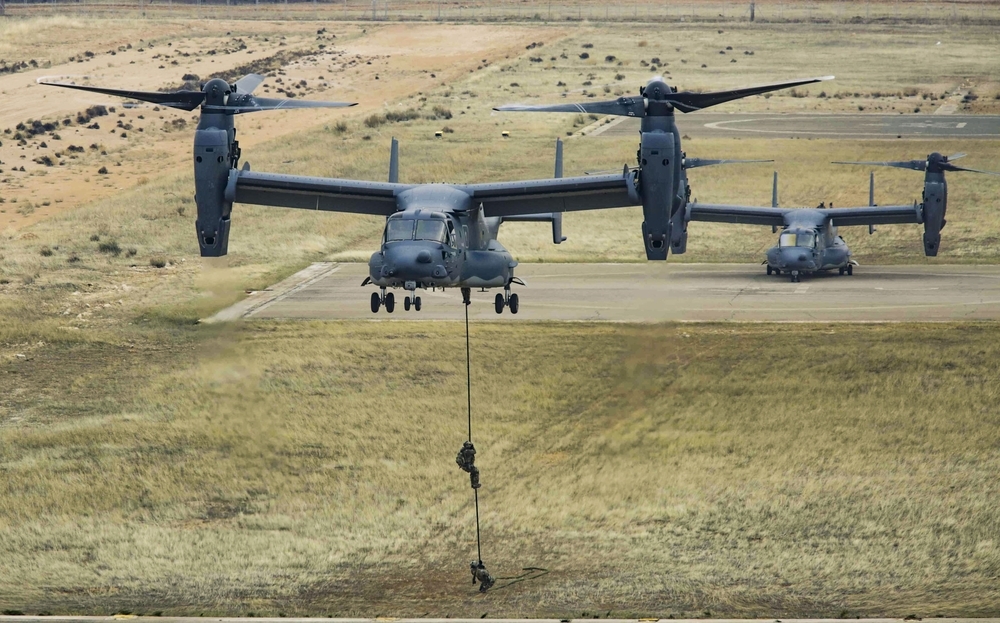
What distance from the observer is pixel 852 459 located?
64.7m

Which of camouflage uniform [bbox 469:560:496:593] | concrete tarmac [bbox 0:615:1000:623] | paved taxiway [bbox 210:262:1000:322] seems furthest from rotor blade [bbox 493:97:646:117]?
paved taxiway [bbox 210:262:1000:322]

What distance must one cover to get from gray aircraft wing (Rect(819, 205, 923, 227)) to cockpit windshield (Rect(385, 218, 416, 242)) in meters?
48.2

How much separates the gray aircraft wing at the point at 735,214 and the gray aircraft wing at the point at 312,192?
136 ft

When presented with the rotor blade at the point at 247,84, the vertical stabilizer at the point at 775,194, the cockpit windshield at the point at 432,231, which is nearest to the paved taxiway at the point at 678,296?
the vertical stabilizer at the point at 775,194

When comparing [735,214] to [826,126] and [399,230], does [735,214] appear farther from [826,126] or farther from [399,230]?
[826,126]

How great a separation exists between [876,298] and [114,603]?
164ft

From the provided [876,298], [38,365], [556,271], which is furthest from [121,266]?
[876,298]

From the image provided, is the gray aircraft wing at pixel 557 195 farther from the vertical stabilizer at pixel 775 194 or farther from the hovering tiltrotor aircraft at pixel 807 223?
the vertical stabilizer at pixel 775 194

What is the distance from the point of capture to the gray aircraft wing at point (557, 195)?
46.7 m

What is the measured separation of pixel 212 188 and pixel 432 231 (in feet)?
23.8

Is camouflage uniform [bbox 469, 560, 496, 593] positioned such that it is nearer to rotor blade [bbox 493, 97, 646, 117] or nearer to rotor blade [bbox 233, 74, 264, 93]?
rotor blade [bbox 493, 97, 646, 117]

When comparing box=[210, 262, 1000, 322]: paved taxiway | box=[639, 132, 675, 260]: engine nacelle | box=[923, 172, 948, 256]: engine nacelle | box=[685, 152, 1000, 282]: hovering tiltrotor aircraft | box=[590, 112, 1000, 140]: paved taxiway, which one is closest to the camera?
box=[639, 132, 675, 260]: engine nacelle

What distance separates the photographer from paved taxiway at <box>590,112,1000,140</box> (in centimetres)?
14325

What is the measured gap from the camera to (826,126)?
150000 millimetres
